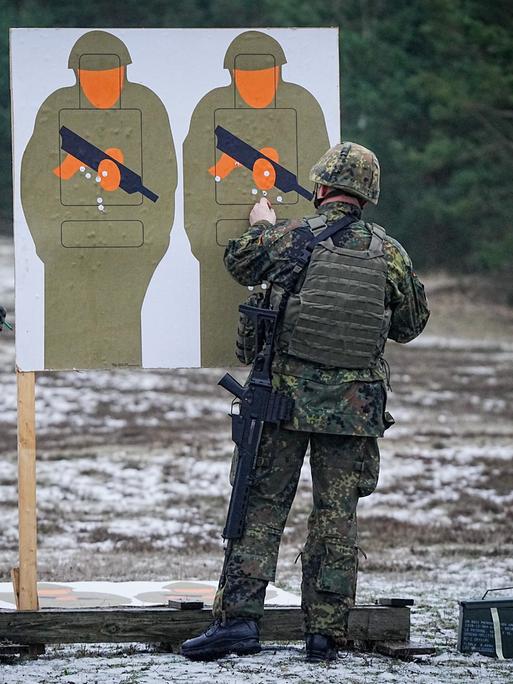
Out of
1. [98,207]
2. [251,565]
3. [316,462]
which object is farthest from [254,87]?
[251,565]

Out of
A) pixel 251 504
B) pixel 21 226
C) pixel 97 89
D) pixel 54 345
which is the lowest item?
pixel 251 504

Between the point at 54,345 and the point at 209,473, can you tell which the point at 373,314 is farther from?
the point at 209,473

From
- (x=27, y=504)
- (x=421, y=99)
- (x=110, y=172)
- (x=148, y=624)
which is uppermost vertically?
(x=421, y=99)

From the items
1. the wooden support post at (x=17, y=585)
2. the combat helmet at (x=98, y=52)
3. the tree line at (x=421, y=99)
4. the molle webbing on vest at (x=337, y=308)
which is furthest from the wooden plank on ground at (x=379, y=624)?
the tree line at (x=421, y=99)

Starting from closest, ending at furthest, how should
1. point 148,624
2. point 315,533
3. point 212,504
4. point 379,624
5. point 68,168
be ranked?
point 315,533 → point 148,624 → point 379,624 → point 68,168 → point 212,504

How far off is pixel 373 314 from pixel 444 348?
23.8m

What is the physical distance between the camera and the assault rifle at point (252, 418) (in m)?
4.80

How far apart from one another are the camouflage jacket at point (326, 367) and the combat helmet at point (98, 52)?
1158 millimetres

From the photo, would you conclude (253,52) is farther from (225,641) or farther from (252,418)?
(225,641)

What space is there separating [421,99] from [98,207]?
32.3 metres

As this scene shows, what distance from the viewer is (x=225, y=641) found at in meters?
4.82

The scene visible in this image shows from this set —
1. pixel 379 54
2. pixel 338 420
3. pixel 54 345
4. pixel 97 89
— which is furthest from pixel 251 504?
pixel 379 54

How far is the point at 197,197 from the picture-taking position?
5.65 meters

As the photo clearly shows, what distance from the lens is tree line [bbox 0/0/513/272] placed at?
1286 inches
